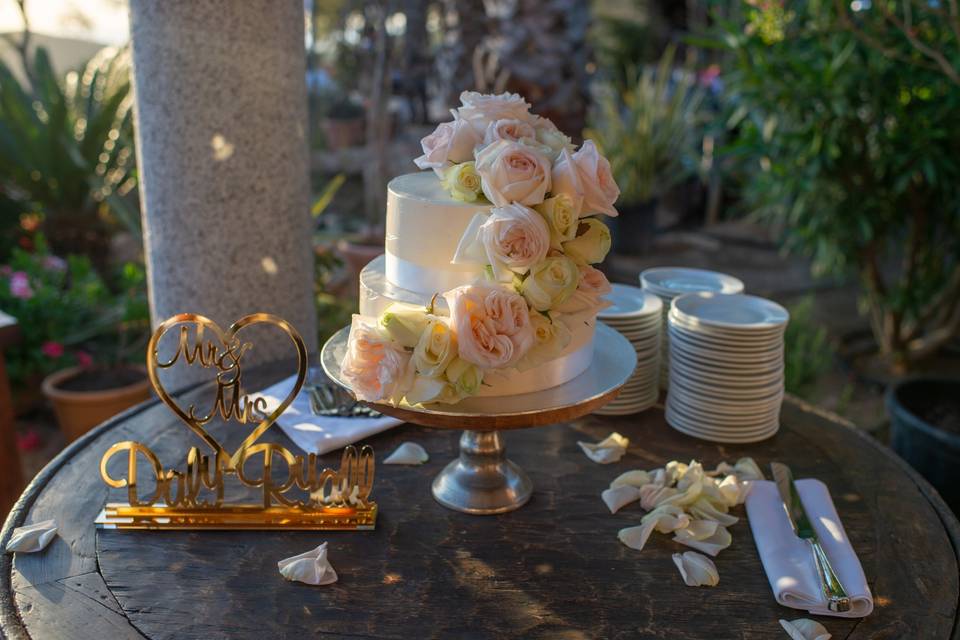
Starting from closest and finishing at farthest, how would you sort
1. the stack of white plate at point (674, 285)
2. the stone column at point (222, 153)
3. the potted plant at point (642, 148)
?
the stack of white plate at point (674, 285) < the stone column at point (222, 153) < the potted plant at point (642, 148)

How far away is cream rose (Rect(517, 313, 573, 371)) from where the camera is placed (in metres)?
1.40

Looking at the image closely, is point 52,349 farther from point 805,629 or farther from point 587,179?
point 805,629

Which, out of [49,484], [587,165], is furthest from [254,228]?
[587,165]

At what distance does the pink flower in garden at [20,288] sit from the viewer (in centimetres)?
363

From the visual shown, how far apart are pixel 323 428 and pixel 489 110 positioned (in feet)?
2.62

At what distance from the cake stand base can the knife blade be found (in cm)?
50

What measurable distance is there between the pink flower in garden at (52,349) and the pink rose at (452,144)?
280 centimetres

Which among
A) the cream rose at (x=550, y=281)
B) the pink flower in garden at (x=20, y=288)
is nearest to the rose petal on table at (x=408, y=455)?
the cream rose at (x=550, y=281)

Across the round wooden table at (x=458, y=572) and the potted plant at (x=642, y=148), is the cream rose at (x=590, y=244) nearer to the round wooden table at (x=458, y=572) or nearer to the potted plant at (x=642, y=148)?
the round wooden table at (x=458, y=572)

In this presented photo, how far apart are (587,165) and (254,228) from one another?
51.3 inches

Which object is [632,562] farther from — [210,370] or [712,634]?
[210,370]

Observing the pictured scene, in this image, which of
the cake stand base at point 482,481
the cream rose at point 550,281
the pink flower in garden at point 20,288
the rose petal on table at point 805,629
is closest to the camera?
the rose petal on table at point 805,629

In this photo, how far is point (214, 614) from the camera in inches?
51.6

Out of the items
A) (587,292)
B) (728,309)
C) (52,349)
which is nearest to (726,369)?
(728,309)
